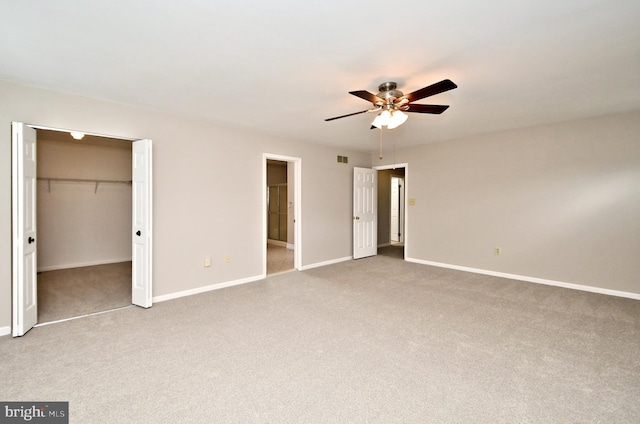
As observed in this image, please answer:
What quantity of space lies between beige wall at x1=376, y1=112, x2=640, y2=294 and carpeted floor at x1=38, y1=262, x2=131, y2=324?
531 centimetres

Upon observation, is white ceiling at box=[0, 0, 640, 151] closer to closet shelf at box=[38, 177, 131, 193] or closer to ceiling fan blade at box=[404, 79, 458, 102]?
ceiling fan blade at box=[404, 79, 458, 102]

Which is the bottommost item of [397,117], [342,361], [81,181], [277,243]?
[342,361]

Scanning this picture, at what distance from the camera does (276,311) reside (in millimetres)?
3348

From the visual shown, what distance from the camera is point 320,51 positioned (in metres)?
2.22

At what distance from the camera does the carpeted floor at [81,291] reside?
3.38 metres

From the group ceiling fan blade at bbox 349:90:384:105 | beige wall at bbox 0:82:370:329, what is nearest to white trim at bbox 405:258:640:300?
beige wall at bbox 0:82:370:329

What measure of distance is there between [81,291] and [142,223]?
168cm

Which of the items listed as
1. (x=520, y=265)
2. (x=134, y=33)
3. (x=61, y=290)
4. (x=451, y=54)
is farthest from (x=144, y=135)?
(x=520, y=265)

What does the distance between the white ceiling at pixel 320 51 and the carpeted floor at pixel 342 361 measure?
2.44 m

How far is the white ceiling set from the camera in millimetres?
1761

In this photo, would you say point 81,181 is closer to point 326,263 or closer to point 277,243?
point 277,243

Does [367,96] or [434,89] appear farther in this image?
[367,96]

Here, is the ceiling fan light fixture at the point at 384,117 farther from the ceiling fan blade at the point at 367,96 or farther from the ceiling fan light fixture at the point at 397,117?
the ceiling fan blade at the point at 367,96

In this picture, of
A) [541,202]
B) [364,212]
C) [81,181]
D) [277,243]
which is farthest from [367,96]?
[277,243]
